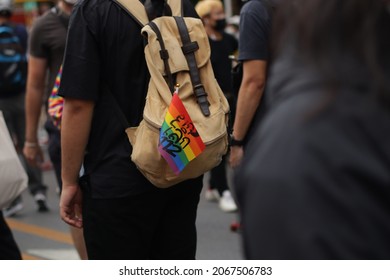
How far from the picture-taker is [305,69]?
1195mm

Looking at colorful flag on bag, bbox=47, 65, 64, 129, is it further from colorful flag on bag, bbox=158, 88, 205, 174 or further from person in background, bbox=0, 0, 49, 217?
person in background, bbox=0, 0, 49, 217

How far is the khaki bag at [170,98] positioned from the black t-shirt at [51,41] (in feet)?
6.12

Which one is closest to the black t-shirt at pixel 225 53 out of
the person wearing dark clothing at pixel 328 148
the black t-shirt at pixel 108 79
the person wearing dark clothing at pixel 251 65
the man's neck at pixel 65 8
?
the man's neck at pixel 65 8

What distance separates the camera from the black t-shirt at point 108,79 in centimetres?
283

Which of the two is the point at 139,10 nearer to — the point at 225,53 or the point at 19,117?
the point at 225,53

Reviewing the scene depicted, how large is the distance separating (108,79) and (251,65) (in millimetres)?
1230

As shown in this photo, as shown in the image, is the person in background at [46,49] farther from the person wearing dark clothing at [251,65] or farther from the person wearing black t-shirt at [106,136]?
the person wearing black t-shirt at [106,136]

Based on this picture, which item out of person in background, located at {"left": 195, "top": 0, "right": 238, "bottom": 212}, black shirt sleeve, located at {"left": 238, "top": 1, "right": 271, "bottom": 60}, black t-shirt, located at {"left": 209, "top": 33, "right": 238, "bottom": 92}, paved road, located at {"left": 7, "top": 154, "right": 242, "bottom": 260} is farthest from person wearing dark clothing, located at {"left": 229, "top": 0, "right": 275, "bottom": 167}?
person in background, located at {"left": 195, "top": 0, "right": 238, "bottom": 212}

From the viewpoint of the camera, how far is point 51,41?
471 cm

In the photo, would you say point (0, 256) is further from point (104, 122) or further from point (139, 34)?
point (139, 34)

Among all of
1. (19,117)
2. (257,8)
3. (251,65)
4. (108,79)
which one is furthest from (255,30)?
(19,117)

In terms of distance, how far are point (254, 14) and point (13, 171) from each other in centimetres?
131

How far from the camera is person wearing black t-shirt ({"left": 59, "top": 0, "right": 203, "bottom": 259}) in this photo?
2844 mm

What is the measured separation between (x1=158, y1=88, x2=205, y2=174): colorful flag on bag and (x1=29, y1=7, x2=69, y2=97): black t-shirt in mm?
2074
